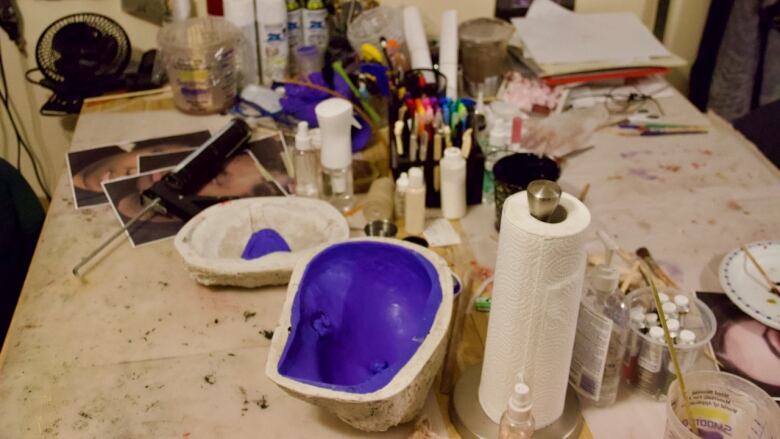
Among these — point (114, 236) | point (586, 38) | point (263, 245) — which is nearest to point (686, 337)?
point (263, 245)

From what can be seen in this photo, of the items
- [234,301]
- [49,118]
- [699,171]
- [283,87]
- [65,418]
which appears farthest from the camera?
[49,118]

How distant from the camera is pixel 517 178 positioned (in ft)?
3.55

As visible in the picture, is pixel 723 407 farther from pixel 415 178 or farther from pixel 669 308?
pixel 415 178

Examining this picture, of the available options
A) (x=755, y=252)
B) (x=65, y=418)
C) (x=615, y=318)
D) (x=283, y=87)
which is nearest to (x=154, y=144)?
(x=283, y=87)

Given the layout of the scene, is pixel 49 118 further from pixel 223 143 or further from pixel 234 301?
pixel 234 301

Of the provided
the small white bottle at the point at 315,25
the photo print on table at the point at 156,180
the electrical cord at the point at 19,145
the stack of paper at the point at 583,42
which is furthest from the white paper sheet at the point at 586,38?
the electrical cord at the point at 19,145

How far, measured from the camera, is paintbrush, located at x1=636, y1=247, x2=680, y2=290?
3.33ft

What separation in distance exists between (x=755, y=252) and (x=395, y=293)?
561 mm

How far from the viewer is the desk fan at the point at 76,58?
152cm

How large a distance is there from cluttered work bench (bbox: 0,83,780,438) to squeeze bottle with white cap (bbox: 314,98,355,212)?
0.21m

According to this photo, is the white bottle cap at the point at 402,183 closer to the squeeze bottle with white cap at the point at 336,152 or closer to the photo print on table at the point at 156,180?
Answer: the squeeze bottle with white cap at the point at 336,152

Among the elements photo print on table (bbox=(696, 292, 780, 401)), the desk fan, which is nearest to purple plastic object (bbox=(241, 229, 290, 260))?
photo print on table (bbox=(696, 292, 780, 401))

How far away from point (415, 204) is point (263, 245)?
9.5 inches

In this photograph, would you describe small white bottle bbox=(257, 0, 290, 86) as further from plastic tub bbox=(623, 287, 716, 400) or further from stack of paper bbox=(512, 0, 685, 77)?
plastic tub bbox=(623, 287, 716, 400)
